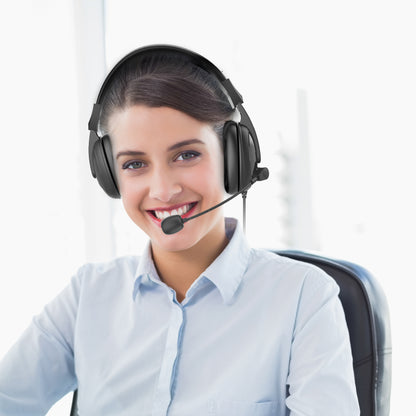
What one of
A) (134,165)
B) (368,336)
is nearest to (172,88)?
(134,165)

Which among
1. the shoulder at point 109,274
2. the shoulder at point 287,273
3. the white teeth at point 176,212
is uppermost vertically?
the white teeth at point 176,212

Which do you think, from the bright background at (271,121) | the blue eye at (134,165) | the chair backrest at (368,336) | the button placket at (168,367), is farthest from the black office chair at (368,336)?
the bright background at (271,121)

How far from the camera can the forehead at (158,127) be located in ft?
3.17

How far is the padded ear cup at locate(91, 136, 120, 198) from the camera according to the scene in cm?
105

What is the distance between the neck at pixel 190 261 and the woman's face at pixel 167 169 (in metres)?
0.07

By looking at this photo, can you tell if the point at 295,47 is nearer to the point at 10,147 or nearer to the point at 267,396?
the point at 10,147

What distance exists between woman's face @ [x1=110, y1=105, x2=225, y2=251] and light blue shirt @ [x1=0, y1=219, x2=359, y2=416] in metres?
0.13

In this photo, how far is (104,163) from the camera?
1057 mm

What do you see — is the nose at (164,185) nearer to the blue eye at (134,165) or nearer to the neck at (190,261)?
the blue eye at (134,165)

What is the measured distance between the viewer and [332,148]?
2.36 m

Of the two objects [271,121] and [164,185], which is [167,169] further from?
[271,121]

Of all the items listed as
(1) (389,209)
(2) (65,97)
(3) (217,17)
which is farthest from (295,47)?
(2) (65,97)

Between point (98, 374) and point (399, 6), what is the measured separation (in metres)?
1.79

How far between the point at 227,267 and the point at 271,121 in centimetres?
148
